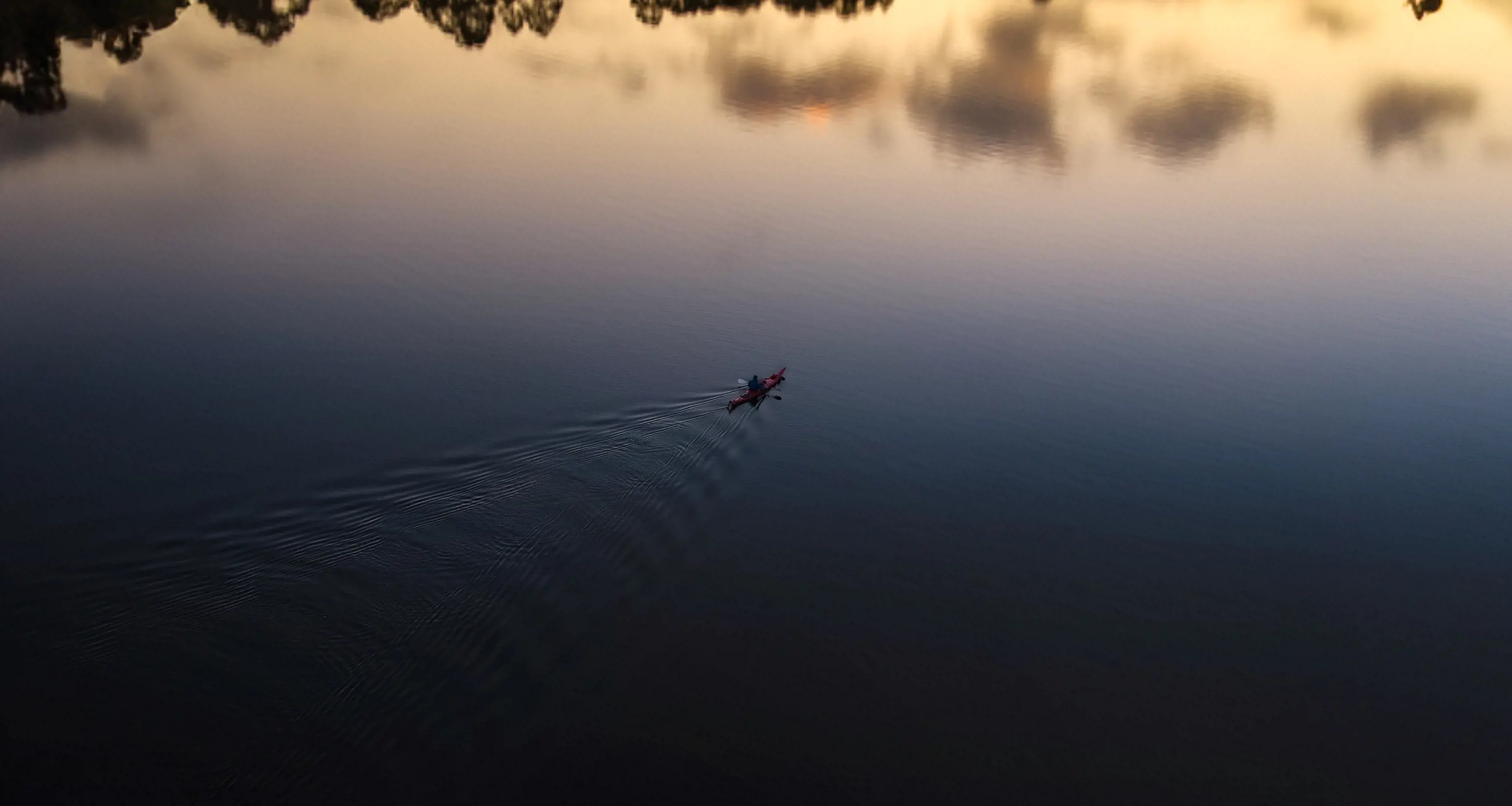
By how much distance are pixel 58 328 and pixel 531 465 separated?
10.7m

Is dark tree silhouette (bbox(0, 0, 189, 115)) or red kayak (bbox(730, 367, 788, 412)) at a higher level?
dark tree silhouette (bbox(0, 0, 189, 115))

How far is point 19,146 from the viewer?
28375 mm

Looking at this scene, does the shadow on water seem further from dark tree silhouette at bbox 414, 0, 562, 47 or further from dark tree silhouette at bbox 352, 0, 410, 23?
dark tree silhouette at bbox 352, 0, 410, 23

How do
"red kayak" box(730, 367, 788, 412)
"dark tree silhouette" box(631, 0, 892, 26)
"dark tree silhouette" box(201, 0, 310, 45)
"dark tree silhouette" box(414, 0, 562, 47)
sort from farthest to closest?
"dark tree silhouette" box(631, 0, 892, 26), "dark tree silhouette" box(414, 0, 562, 47), "dark tree silhouette" box(201, 0, 310, 45), "red kayak" box(730, 367, 788, 412)

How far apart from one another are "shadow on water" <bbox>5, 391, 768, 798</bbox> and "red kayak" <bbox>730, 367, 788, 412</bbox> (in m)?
3.08

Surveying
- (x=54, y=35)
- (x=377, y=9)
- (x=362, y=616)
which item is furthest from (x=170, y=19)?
(x=362, y=616)

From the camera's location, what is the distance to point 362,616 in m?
14.0

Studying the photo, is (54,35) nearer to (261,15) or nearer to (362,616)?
(261,15)

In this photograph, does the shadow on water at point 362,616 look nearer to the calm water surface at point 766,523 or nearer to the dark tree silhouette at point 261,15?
the calm water surface at point 766,523

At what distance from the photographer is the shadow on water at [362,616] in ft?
41.1

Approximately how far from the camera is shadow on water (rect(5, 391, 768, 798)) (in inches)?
494

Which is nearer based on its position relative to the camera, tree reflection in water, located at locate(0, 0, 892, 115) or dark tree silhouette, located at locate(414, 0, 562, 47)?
tree reflection in water, located at locate(0, 0, 892, 115)

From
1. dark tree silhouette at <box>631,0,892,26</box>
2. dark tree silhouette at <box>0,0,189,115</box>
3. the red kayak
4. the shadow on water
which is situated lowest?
the shadow on water

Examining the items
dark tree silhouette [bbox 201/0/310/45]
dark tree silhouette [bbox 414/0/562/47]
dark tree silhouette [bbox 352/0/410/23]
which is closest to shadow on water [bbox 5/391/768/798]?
dark tree silhouette [bbox 201/0/310/45]
